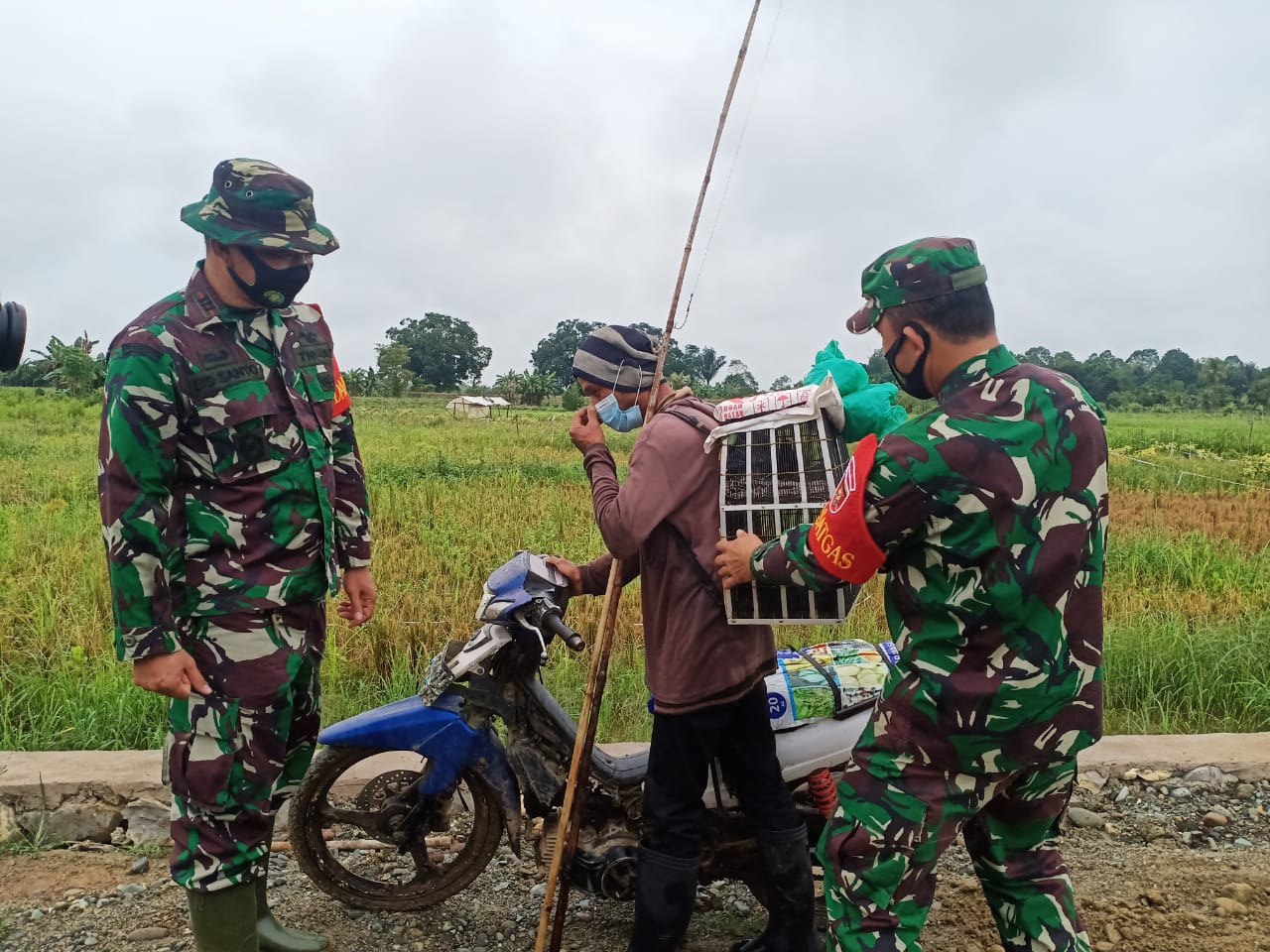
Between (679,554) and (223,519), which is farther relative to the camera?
(679,554)

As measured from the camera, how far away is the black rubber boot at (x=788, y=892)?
2484 mm

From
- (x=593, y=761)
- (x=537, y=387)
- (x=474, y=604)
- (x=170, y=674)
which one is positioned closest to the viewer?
(x=170, y=674)

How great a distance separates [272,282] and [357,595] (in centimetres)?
93

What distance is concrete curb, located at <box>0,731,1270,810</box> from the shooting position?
127 inches

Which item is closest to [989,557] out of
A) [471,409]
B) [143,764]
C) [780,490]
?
[780,490]

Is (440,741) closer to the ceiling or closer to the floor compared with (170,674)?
closer to the floor

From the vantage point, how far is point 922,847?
75.2 inches

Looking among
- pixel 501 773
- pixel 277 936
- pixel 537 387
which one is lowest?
pixel 277 936

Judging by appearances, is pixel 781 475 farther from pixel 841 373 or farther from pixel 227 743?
pixel 227 743

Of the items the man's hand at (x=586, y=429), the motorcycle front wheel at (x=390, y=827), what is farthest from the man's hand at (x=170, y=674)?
the man's hand at (x=586, y=429)

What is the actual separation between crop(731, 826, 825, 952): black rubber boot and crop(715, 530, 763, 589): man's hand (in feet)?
2.59

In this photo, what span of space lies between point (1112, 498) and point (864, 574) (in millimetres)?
10894

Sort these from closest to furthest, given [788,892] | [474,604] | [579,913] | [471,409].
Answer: [788,892] → [579,913] → [474,604] → [471,409]

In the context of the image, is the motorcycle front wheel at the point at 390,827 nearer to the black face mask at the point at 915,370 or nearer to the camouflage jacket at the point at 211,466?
the camouflage jacket at the point at 211,466
